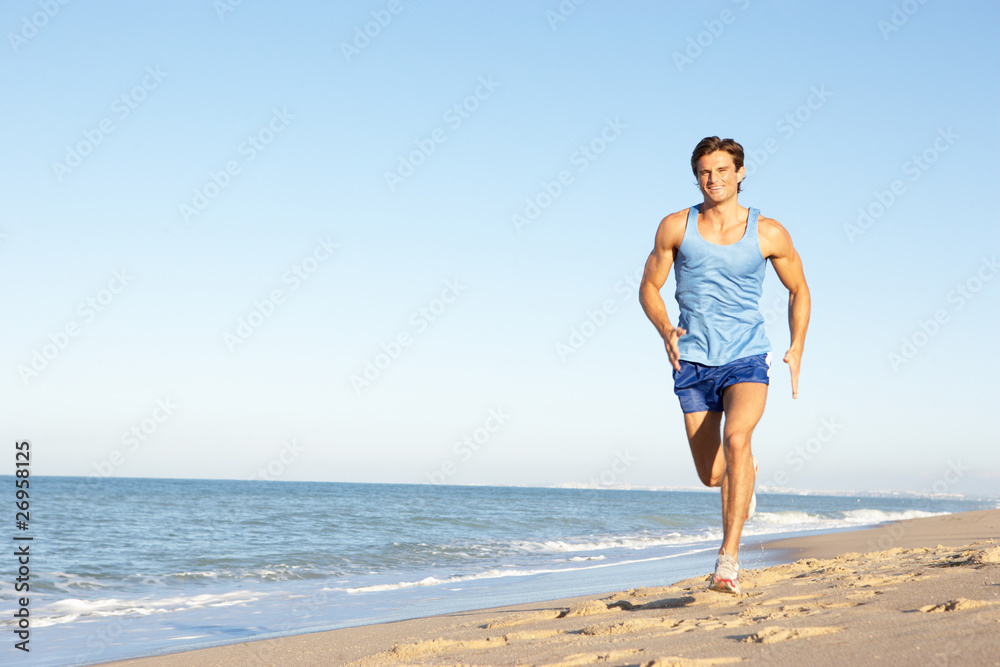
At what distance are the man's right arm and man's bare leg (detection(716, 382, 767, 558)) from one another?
32 centimetres

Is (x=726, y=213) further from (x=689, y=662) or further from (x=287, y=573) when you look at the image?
(x=287, y=573)

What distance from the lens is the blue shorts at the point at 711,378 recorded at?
11.3ft

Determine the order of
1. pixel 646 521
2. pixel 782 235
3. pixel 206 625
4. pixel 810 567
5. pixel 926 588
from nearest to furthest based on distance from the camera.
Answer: pixel 926 588 < pixel 782 235 < pixel 810 567 < pixel 206 625 < pixel 646 521

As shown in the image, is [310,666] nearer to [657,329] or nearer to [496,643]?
[496,643]

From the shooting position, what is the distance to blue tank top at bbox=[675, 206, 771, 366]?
349cm

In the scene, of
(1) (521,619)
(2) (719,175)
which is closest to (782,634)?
(1) (521,619)

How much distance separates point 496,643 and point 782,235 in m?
2.25

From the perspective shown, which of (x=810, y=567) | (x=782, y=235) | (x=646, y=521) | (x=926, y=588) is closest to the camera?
(x=926, y=588)

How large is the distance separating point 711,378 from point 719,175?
36.4 inches

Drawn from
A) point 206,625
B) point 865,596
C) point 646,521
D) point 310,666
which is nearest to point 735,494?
point 865,596

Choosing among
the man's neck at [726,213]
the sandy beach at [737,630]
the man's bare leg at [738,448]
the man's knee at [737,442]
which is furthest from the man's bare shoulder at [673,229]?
the sandy beach at [737,630]

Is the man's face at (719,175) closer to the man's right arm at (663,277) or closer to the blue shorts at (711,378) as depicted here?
the man's right arm at (663,277)

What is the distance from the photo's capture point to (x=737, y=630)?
284cm

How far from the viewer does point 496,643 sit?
3402 mm
